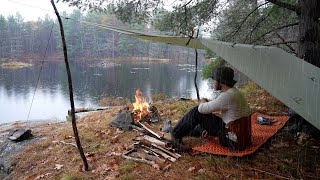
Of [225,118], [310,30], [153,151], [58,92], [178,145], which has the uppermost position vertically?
[310,30]

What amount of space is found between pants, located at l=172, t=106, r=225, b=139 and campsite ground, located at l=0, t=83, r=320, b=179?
34 centimetres

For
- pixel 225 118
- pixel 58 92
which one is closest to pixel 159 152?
pixel 225 118

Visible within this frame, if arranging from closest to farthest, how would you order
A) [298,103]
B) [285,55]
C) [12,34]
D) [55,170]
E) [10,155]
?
[298,103], [285,55], [55,170], [10,155], [12,34]

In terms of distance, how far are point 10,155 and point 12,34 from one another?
5317 centimetres

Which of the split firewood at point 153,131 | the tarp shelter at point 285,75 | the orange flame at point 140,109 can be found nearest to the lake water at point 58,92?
the orange flame at point 140,109

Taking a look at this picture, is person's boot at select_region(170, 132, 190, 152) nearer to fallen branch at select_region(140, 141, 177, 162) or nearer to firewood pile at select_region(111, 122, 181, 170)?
firewood pile at select_region(111, 122, 181, 170)

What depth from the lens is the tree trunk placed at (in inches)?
154

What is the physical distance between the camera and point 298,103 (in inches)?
107

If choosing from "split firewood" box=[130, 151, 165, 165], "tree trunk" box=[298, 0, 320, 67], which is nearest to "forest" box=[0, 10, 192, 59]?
"split firewood" box=[130, 151, 165, 165]

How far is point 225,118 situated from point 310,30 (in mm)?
1797

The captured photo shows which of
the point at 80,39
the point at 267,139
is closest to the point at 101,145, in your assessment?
the point at 267,139

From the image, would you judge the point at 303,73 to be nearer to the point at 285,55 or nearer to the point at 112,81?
the point at 285,55

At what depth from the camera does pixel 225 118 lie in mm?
3637

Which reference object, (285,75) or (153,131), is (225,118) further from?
(153,131)
